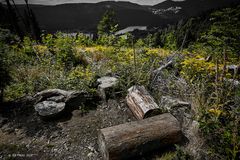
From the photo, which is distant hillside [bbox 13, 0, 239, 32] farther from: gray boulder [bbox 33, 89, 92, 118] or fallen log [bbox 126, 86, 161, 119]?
fallen log [bbox 126, 86, 161, 119]

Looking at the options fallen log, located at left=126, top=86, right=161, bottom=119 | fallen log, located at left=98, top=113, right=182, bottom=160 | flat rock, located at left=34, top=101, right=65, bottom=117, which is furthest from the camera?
flat rock, located at left=34, top=101, right=65, bottom=117

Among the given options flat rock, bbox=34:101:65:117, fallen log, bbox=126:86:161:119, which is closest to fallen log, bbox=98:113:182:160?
fallen log, bbox=126:86:161:119

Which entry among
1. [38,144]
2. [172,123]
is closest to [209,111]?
[172,123]

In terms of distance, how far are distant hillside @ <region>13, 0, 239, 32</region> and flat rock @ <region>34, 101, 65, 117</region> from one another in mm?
60452

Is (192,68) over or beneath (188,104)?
over

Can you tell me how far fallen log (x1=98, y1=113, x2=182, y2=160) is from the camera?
2.06 m

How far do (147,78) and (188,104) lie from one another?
1211 mm

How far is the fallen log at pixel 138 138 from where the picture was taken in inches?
81.2

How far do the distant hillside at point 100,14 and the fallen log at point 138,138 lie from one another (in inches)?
2447

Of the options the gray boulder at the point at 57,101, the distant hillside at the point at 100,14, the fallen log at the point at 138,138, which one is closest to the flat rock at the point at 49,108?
the gray boulder at the point at 57,101

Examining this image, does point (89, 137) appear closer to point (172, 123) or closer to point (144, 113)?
point (144, 113)

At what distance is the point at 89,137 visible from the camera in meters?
2.71

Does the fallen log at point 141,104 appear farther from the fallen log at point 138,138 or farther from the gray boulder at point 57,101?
the gray boulder at point 57,101

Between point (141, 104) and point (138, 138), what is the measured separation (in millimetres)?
906
